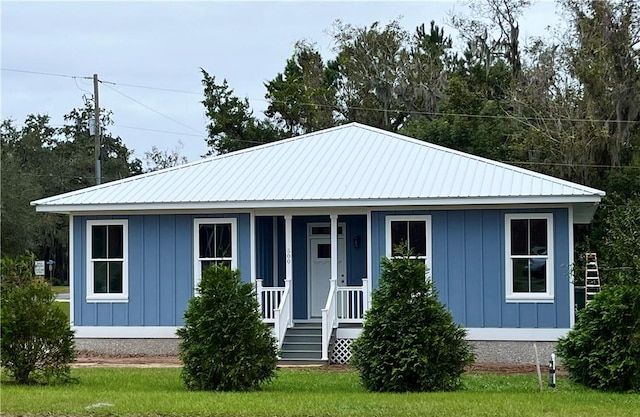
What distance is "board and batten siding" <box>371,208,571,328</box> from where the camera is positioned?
20.1m

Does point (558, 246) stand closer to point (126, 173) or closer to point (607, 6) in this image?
point (607, 6)

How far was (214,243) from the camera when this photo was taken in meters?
21.3

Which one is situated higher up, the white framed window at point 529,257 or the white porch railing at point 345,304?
the white framed window at point 529,257

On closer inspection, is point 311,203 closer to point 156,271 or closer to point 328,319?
point 328,319

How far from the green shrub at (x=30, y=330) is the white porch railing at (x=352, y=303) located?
6837 mm

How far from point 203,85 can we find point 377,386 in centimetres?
3529

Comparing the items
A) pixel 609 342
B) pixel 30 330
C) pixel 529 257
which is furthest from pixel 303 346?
pixel 609 342

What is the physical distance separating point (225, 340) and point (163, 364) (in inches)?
215

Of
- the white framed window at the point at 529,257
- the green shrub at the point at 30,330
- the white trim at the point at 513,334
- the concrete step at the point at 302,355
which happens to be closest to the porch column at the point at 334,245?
the concrete step at the point at 302,355

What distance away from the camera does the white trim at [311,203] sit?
19.5 meters

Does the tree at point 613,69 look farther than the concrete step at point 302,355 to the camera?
Yes

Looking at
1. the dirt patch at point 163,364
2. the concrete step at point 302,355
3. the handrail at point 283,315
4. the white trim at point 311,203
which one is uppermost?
the white trim at point 311,203

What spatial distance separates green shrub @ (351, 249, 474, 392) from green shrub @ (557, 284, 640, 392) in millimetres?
1790

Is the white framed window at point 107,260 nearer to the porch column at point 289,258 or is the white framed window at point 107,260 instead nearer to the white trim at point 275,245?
the white trim at point 275,245
